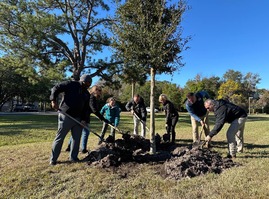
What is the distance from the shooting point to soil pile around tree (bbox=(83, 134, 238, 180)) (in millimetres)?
4188

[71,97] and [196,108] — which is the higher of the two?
[71,97]

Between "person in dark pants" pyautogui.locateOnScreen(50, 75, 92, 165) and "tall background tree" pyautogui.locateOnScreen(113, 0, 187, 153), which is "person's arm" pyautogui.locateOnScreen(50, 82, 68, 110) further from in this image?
"tall background tree" pyautogui.locateOnScreen(113, 0, 187, 153)

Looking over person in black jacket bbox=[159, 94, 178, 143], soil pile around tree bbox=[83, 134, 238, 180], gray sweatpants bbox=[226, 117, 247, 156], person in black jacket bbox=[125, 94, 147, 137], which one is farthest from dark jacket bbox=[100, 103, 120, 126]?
gray sweatpants bbox=[226, 117, 247, 156]

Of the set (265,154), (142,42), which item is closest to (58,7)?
(142,42)

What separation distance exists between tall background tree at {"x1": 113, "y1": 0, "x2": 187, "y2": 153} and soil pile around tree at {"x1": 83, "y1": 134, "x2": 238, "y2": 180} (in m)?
0.59

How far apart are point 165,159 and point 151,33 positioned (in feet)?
8.64

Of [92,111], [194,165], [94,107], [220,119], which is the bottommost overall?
[194,165]

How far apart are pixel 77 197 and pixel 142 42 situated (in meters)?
3.19

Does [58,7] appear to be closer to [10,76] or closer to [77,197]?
[77,197]

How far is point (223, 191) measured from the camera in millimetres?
3426

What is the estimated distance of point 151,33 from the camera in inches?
196

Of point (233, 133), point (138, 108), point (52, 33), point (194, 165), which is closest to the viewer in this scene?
point (194, 165)

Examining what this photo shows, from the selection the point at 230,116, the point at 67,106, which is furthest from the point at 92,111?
the point at 230,116

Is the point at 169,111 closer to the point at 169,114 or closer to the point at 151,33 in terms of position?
the point at 169,114
